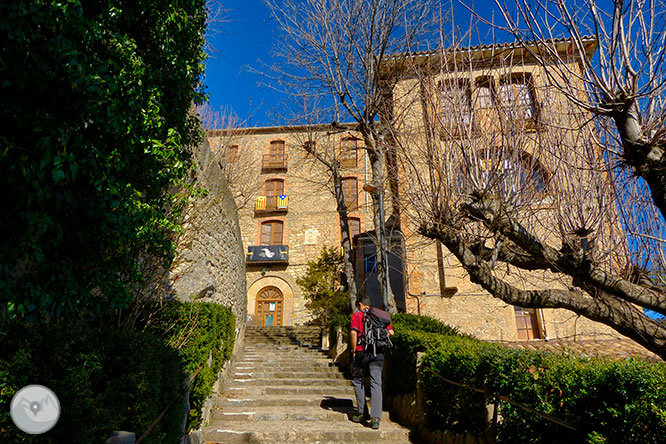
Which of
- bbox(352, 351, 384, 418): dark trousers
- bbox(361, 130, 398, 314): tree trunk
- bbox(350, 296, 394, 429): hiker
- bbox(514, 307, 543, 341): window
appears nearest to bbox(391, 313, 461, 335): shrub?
bbox(361, 130, 398, 314): tree trunk

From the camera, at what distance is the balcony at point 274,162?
20812 millimetres

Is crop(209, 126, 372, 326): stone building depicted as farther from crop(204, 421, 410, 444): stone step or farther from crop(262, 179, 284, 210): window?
crop(204, 421, 410, 444): stone step

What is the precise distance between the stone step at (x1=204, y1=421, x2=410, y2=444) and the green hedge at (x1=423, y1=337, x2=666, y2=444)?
0.94 m

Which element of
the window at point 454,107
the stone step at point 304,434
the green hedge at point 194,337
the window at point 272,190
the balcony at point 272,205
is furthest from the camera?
the window at point 272,190

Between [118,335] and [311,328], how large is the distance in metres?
12.4

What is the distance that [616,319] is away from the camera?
3.86 metres

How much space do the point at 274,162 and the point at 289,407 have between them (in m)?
16.2

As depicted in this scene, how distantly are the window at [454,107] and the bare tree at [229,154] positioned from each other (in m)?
5.64

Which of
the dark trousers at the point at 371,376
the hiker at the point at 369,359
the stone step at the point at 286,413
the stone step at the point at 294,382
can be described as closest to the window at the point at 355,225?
the stone step at the point at 294,382

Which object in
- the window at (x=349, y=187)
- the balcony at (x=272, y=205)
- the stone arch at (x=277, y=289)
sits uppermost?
the window at (x=349, y=187)

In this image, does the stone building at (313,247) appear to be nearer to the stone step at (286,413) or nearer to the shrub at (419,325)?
the shrub at (419,325)

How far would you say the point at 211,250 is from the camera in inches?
352

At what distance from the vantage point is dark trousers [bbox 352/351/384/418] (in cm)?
523

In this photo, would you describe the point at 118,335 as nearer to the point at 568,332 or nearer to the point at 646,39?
the point at 646,39
